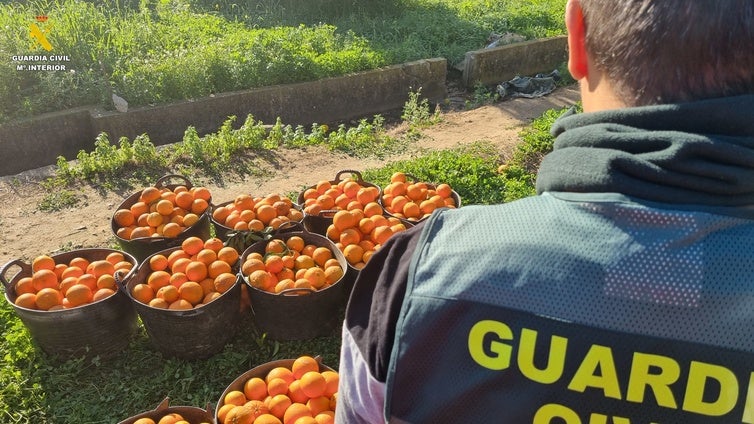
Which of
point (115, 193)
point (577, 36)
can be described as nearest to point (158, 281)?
point (115, 193)

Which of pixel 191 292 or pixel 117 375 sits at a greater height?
pixel 191 292

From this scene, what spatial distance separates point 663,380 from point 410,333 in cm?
44

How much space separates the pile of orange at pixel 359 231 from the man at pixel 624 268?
8.29 feet

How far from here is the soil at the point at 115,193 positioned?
4754 millimetres

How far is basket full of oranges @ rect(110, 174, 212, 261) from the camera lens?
3838 millimetres

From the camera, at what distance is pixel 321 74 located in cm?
821

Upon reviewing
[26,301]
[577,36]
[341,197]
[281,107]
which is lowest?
[281,107]

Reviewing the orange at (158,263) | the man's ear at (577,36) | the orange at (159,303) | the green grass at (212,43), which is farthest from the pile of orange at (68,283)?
the green grass at (212,43)

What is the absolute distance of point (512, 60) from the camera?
32.7 ft

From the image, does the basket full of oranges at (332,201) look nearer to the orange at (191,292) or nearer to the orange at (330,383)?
the orange at (191,292)

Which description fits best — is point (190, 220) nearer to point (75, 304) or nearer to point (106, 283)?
point (106, 283)

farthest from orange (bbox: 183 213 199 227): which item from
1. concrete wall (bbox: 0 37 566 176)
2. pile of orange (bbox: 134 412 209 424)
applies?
concrete wall (bbox: 0 37 566 176)

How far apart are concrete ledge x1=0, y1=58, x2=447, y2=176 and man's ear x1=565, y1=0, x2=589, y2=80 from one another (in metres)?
6.60

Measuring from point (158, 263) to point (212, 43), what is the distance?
558 centimetres
